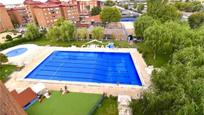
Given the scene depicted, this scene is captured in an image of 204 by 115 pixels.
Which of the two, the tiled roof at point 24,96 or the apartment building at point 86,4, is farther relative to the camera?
the apartment building at point 86,4

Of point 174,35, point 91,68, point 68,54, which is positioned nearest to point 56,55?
point 68,54

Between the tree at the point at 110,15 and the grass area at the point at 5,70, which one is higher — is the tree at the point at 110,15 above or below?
above

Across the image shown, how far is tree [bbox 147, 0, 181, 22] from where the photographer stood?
3088 centimetres

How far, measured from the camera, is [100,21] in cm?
4397

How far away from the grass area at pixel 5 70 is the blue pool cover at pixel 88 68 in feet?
8.95

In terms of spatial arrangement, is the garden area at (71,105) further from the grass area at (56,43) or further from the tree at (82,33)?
the tree at (82,33)

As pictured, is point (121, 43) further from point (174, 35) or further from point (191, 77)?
point (191, 77)

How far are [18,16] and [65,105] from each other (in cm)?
4474

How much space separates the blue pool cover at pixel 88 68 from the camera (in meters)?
19.9

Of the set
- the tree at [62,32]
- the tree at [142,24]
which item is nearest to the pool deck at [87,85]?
the tree at [142,24]

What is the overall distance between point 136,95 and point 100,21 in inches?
1242

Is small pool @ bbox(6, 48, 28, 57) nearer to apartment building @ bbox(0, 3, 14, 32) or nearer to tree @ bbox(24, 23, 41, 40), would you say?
tree @ bbox(24, 23, 41, 40)

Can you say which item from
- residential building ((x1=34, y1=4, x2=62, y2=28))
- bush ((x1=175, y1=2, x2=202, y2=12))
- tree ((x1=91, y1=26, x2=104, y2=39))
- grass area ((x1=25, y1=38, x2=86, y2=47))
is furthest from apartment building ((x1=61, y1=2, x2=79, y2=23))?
bush ((x1=175, y1=2, x2=202, y2=12))

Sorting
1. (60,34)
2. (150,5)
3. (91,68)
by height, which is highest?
(150,5)
